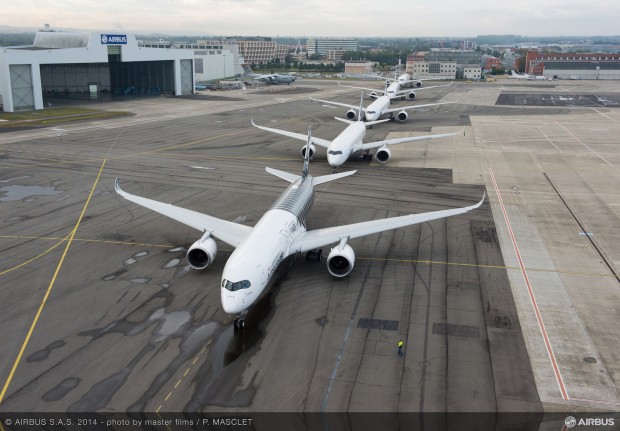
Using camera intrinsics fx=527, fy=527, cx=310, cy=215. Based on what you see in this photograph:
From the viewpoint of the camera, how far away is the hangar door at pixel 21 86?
103 meters

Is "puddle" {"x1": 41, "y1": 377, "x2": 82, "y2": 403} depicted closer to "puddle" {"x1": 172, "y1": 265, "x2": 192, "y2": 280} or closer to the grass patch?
"puddle" {"x1": 172, "y1": 265, "x2": 192, "y2": 280}

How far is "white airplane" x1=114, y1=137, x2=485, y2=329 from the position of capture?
89.8 feet

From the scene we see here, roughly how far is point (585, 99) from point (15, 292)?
149515 mm

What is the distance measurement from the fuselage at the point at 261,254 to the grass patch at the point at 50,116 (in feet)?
245

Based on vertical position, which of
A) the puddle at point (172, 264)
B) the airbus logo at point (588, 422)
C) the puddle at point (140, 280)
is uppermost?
the puddle at point (172, 264)

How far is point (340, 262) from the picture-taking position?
3344 cm

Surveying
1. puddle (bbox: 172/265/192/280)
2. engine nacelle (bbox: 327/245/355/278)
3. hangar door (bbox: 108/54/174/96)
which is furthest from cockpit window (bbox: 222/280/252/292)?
hangar door (bbox: 108/54/174/96)

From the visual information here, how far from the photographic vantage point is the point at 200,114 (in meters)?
112

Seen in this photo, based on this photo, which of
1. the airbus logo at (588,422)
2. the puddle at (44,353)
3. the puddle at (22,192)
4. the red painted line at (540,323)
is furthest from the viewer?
the puddle at (22,192)

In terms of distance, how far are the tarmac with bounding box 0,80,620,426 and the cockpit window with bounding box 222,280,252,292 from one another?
8.34ft

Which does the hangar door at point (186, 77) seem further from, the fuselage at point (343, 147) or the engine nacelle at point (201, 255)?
the engine nacelle at point (201, 255)

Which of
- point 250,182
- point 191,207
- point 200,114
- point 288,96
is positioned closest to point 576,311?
point 191,207

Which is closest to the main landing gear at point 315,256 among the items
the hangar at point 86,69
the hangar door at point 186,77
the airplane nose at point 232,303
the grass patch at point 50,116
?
the airplane nose at point 232,303

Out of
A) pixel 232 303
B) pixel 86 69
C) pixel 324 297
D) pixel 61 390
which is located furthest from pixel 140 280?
pixel 86 69
